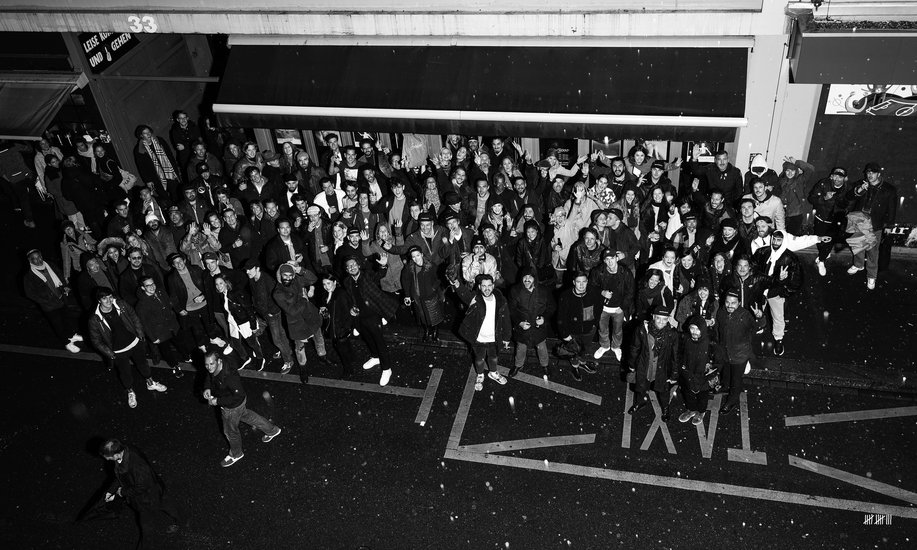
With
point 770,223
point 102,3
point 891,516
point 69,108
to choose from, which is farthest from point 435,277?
point 69,108

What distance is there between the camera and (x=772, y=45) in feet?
36.8

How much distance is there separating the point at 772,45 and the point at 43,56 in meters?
13.2

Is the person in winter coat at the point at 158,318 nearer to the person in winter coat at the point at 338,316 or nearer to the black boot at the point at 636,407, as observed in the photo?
the person in winter coat at the point at 338,316

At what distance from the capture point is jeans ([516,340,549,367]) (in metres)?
10.1

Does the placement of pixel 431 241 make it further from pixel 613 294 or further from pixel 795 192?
pixel 795 192

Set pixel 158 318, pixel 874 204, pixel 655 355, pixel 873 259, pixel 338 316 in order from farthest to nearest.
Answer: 1. pixel 873 259
2. pixel 874 204
3. pixel 158 318
4. pixel 338 316
5. pixel 655 355

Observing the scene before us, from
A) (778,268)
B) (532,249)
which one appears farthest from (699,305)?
(532,249)

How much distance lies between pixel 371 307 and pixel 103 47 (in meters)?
8.60

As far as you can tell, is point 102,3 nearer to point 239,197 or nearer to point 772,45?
point 239,197

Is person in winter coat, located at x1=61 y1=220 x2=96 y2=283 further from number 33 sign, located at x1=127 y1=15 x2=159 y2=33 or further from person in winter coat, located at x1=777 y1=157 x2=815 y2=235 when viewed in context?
person in winter coat, located at x1=777 y1=157 x2=815 y2=235

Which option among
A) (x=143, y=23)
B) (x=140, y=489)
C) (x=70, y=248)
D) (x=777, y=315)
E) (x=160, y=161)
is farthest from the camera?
(x=160, y=161)

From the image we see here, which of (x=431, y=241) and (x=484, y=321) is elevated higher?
(x=431, y=241)

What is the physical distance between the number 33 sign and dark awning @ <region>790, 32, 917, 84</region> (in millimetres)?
10646

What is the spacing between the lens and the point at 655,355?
29.1 ft
